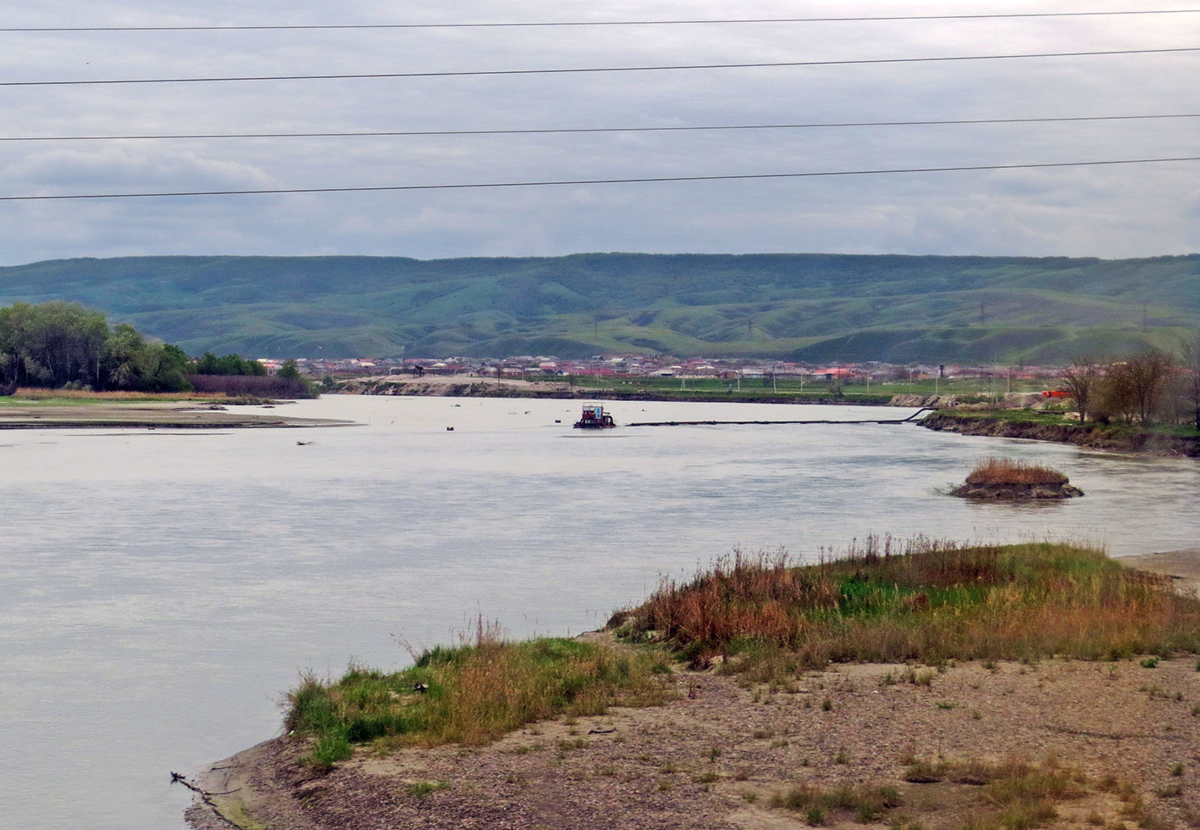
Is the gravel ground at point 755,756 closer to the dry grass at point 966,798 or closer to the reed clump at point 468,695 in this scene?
the dry grass at point 966,798

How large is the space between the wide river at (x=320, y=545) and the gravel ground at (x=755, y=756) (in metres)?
2.37

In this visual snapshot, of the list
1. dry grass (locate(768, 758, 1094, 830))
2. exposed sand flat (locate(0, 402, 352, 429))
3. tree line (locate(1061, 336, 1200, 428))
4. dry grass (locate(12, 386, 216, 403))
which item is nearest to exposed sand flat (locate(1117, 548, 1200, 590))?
dry grass (locate(768, 758, 1094, 830))

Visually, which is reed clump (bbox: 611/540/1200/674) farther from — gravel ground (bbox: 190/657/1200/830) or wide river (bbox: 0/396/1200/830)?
wide river (bbox: 0/396/1200/830)

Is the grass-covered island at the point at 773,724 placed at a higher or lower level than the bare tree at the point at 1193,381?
lower

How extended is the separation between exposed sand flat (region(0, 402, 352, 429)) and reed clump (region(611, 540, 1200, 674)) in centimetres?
8398

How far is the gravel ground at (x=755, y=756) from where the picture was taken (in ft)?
38.4

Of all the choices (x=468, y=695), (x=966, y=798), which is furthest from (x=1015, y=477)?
(x=966, y=798)

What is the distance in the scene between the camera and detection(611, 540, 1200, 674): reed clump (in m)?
17.6

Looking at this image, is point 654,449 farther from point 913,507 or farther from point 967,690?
point 967,690

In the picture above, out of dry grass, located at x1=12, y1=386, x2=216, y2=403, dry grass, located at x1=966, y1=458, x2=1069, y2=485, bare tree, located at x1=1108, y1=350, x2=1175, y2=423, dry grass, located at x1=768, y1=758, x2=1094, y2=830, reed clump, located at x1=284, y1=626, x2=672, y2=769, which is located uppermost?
bare tree, located at x1=1108, y1=350, x2=1175, y2=423

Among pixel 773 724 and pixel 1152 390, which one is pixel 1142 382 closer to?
pixel 1152 390

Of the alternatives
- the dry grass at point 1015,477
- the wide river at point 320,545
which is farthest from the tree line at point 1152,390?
the dry grass at point 1015,477

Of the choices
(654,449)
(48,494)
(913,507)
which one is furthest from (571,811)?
(654,449)

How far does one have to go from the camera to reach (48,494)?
1870 inches
